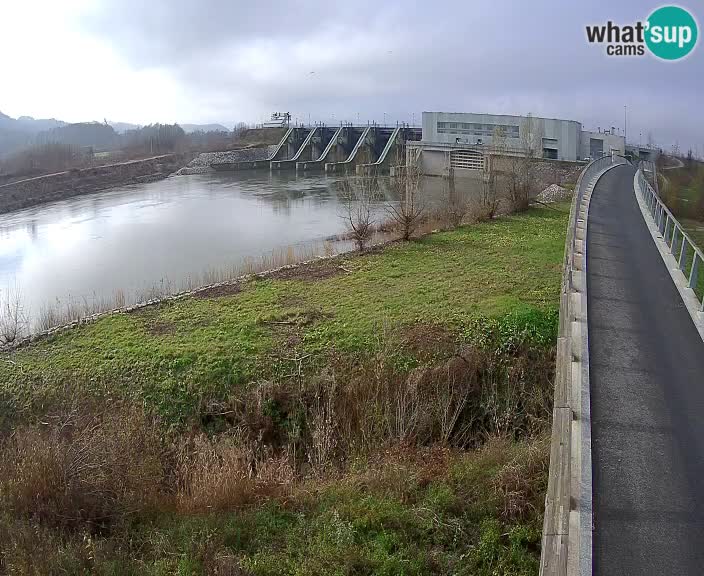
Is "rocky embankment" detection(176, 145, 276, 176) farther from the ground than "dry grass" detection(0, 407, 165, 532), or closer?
farther from the ground

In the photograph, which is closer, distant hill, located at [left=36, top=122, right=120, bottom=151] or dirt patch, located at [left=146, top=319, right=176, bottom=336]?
dirt patch, located at [left=146, top=319, right=176, bottom=336]

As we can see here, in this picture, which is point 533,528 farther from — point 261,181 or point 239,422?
point 261,181

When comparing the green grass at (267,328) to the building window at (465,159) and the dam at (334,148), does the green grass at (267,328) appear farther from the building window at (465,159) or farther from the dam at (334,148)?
the dam at (334,148)

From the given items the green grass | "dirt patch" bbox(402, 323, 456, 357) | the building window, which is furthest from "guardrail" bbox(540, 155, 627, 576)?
the building window

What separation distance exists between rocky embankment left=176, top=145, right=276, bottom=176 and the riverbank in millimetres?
57656

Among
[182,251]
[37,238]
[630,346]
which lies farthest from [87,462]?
[37,238]

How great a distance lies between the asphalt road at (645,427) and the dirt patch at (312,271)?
8.06 m

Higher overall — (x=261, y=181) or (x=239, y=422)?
(x=261, y=181)

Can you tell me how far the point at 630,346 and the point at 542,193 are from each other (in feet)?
102

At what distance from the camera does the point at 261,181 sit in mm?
62719

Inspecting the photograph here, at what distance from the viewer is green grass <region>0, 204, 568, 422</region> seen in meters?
11.7

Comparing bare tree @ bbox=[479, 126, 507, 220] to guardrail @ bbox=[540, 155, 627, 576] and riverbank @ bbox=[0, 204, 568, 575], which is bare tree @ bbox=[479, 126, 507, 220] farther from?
guardrail @ bbox=[540, 155, 627, 576]

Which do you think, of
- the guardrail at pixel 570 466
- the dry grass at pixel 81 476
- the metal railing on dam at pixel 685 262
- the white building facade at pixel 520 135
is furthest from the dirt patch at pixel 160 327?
the white building facade at pixel 520 135

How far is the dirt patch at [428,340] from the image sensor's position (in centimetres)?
1227
